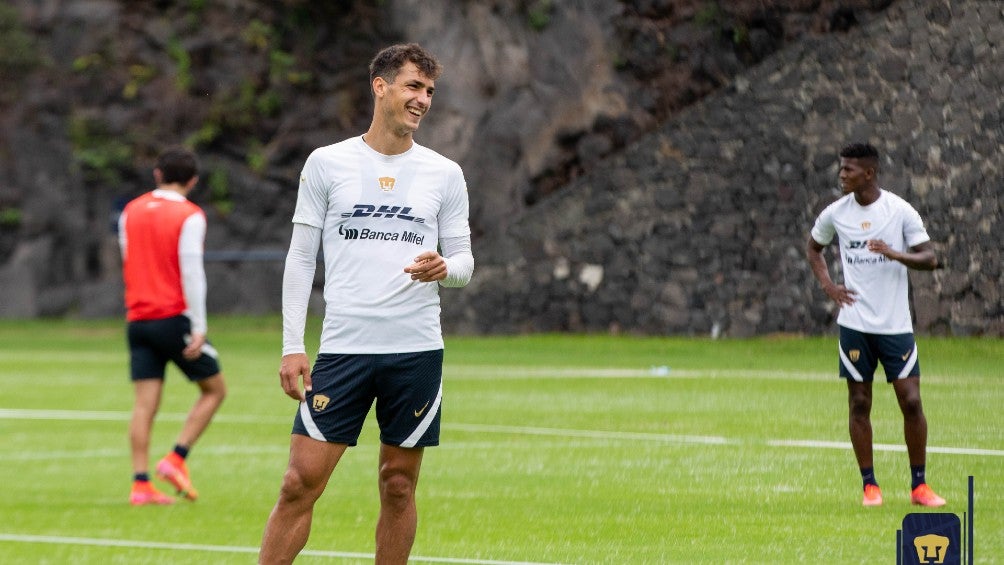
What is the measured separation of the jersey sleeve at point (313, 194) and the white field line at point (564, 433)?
24.2ft

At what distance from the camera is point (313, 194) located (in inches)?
270

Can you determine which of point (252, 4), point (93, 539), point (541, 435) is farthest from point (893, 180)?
point (252, 4)

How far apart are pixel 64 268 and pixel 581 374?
23.4m

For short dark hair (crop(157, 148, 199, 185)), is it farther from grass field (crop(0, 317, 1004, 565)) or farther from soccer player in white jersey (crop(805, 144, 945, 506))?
soccer player in white jersey (crop(805, 144, 945, 506))

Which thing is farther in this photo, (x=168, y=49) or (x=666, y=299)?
(x=168, y=49)

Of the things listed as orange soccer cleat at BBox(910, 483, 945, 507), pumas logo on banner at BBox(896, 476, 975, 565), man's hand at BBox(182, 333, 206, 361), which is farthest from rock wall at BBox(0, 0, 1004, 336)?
pumas logo on banner at BBox(896, 476, 975, 565)

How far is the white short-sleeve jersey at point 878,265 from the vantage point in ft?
34.0

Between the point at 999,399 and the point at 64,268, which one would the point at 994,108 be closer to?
the point at 999,399

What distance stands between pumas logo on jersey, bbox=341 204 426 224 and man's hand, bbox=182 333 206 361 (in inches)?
183

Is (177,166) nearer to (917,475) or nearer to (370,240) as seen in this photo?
(370,240)

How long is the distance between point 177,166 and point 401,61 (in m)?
5.01

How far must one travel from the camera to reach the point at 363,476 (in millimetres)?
12664

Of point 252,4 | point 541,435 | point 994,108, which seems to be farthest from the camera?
point 252,4

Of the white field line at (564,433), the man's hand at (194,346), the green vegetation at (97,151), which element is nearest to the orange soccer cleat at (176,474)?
the man's hand at (194,346)
